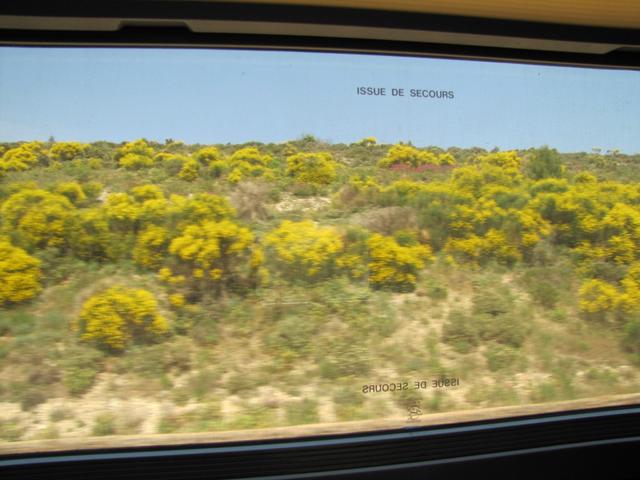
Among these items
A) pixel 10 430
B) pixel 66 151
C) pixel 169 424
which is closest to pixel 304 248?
pixel 169 424

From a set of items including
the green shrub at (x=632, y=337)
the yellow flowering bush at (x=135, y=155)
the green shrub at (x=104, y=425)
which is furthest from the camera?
the green shrub at (x=632, y=337)

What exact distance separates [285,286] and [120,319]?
1328 millimetres

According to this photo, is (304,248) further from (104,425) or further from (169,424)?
(104,425)

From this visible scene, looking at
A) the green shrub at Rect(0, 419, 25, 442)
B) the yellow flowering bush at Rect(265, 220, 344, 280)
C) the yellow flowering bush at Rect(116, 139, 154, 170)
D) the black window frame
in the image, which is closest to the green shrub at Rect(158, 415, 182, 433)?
the black window frame

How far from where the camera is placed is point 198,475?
381 cm

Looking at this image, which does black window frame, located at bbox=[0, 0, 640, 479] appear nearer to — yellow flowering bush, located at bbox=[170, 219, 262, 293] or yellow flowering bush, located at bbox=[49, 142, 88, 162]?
yellow flowering bush, located at bbox=[49, 142, 88, 162]

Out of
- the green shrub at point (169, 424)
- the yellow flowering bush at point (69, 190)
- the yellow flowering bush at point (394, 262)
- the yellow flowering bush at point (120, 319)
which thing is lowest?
the green shrub at point (169, 424)

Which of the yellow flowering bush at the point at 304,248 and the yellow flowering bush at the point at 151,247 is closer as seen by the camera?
the yellow flowering bush at the point at 151,247

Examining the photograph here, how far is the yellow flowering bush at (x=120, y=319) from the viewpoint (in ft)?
13.8

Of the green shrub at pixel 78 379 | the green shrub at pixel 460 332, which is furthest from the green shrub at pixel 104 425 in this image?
the green shrub at pixel 460 332

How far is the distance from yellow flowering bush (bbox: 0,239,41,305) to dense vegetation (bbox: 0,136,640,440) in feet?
0.04

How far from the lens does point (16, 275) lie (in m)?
4.19

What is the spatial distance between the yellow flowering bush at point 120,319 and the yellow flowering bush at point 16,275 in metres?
0.44

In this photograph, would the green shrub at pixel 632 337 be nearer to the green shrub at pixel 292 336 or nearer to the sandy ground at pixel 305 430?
the sandy ground at pixel 305 430
